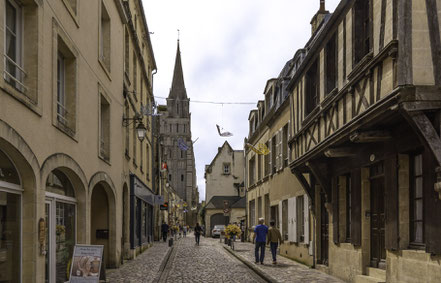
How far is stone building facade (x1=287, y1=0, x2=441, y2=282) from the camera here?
8086 millimetres

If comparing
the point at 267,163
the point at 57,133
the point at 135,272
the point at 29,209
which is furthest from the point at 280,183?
the point at 29,209

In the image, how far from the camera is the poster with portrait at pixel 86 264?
8820mm

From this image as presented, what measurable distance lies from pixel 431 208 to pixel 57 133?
6.34 metres

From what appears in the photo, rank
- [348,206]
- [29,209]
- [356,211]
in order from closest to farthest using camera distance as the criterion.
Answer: [29,209] → [356,211] → [348,206]

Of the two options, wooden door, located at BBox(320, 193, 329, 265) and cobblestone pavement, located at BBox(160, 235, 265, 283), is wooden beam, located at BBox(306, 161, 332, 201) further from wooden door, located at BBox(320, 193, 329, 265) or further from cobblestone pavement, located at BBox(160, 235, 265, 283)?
cobblestone pavement, located at BBox(160, 235, 265, 283)

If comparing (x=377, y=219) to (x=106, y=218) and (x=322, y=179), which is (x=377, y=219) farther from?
(x=106, y=218)

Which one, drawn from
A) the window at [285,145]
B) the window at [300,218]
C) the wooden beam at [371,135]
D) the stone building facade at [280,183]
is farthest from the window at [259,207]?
the wooden beam at [371,135]

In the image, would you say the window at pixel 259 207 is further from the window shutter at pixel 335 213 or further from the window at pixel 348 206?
the window at pixel 348 206

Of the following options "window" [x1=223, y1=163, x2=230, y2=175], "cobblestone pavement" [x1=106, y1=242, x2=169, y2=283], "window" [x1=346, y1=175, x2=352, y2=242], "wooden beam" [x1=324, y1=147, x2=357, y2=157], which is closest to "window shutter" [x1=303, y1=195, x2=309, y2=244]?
"window" [x1=346, y1=175, x2=352, y2=242]

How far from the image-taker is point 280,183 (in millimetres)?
23641

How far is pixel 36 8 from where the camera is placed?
880cm

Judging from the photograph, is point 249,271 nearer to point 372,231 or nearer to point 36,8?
point 372,231

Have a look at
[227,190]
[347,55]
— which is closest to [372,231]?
[347,55]

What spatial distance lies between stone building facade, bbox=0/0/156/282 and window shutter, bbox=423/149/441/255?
548cm
